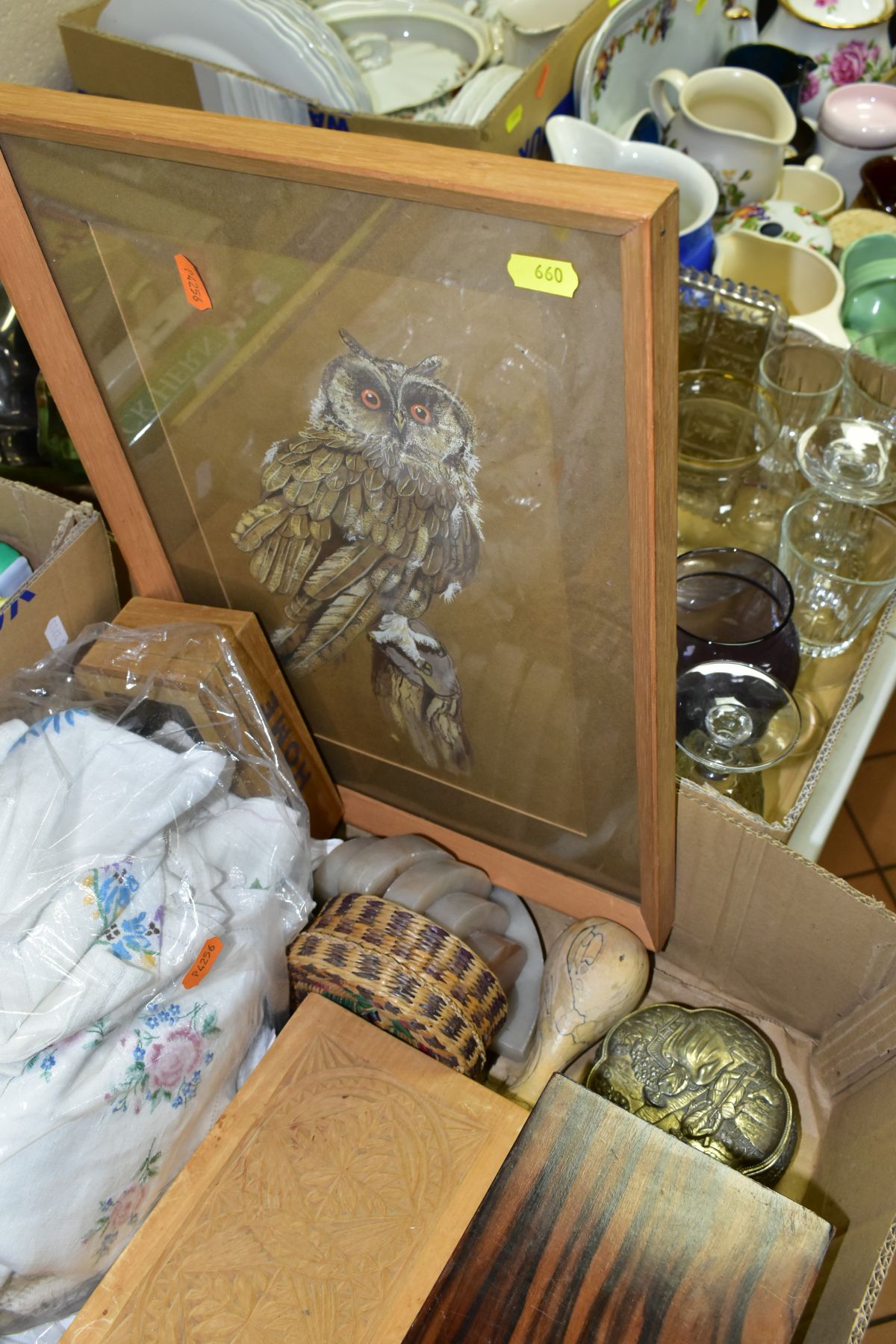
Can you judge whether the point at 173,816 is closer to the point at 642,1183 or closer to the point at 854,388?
the point at 642,1183

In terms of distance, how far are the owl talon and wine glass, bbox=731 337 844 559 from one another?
384mm

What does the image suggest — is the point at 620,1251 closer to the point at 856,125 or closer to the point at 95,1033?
the point at 95,1033

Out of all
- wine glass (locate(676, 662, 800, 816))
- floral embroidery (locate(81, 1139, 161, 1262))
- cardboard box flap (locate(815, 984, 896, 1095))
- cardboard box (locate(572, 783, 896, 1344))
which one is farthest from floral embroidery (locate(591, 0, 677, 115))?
floral embroidery (locate(81, 1139, 161, 1262))

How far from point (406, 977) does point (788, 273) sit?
76cm

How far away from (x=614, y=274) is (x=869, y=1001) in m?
0.49

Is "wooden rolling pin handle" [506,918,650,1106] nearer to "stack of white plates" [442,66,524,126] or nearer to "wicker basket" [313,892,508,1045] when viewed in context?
"wicker basket" [313,892,508,1045]

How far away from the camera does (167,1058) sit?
0.54 meters

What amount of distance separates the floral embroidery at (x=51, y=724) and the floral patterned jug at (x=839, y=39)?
1032 millimetres

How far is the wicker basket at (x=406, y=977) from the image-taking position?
59 centimetres

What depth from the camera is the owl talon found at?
0.58 metres

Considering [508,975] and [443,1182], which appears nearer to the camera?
[443,1182]

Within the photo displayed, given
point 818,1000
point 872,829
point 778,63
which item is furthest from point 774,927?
point 778,63

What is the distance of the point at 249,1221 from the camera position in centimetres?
54

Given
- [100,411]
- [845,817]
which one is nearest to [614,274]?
[100,411]
